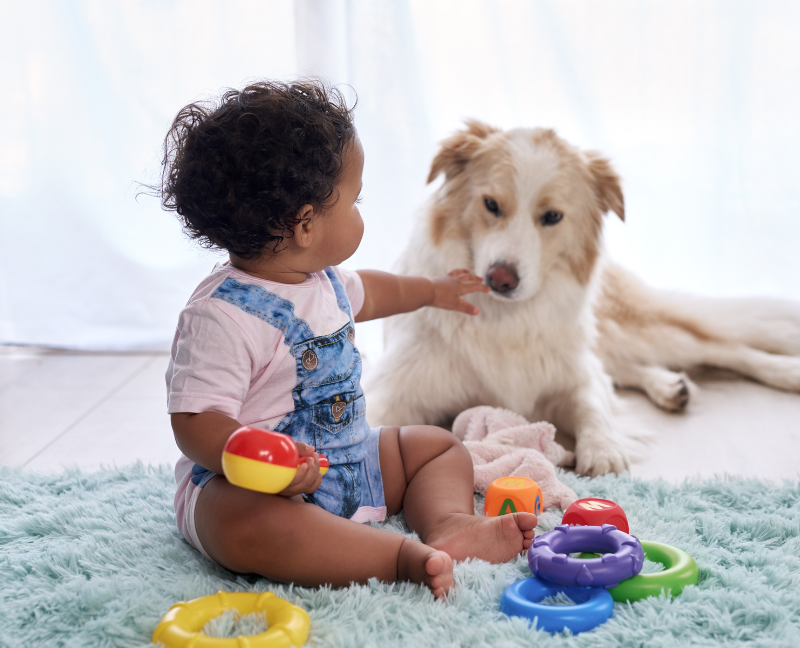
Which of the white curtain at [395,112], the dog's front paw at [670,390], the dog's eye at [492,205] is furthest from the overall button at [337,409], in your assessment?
the white curtain at [395,112]

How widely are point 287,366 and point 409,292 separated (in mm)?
534

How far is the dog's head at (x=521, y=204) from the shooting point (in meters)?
2.04

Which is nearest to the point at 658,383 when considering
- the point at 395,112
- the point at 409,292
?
the point at 409,292

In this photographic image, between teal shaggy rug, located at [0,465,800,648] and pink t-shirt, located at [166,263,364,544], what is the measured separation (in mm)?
141

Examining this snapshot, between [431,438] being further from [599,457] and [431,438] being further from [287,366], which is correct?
[599,457]

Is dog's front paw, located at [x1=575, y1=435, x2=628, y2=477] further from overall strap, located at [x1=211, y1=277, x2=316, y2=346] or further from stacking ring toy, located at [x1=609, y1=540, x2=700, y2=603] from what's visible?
overall strap, located at [x1=211, y1=277, x2=316, y2=346]

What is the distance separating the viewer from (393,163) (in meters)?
2.99

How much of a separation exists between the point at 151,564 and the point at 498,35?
2.38 m

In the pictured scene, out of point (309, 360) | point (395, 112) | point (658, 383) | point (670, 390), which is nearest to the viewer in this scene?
point (309, 360)

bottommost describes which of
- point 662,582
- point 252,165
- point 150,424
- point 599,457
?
point 150,424

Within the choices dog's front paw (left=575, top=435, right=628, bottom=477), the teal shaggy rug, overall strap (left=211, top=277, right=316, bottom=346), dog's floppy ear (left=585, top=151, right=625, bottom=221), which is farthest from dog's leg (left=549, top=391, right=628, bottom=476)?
overall strap (left=211, top=277, right=316, bottom=346)

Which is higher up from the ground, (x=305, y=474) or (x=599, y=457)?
(x=305, y=474)

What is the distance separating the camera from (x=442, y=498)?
142 centimetres

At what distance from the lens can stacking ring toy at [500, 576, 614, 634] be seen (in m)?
1.07
